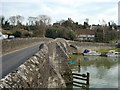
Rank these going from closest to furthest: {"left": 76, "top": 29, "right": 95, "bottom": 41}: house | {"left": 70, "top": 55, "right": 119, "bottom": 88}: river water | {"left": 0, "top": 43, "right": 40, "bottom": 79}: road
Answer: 1. {"left": 0, "top": 43, "right": 40, "bottom": 79}: road
2. {"left": 70, "top": 55, "right": 119, "bottom": 88}: river water
3. {"left": 76, "top": 29, "right": 95, "bottom": 41}: house

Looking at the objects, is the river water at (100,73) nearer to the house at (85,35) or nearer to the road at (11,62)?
the road at (11,62)

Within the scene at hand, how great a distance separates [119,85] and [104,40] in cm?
5389

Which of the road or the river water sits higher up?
the road

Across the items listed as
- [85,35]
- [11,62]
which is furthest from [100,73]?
[85,35]

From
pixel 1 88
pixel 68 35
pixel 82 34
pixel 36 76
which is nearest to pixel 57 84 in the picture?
pixel 36 76

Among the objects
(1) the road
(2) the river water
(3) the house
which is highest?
(3) the house

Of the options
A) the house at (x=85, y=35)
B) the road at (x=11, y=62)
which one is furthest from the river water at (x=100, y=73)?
the house at (x=85, y=35)

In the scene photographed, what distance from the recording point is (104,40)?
70.0 metres

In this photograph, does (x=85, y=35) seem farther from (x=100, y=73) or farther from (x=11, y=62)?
(x=11, y=62)

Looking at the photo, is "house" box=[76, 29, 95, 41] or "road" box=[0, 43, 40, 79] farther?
"house" box=[76, 29, 95, 41]

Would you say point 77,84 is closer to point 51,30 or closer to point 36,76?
point 36,76

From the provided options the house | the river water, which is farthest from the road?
the house

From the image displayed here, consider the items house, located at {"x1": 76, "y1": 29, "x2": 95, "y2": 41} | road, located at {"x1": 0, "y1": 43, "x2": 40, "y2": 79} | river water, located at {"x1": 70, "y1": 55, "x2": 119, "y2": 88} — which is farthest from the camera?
house, located at {"x1": 76, "y1": 29, "x2": 95, "y2": 41}

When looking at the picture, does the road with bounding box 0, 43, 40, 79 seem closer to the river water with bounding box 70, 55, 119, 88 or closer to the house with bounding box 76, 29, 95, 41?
the river water with bounding box 70, 55, 119, 88
